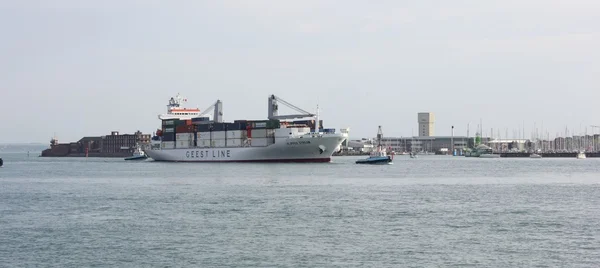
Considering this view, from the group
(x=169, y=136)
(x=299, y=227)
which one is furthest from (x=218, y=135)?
(x=299, y=227)

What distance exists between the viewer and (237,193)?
54250 millimetres

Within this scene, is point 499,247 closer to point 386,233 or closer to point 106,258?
point 386,233

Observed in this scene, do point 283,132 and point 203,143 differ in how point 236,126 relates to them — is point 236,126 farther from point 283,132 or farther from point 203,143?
point 283,132

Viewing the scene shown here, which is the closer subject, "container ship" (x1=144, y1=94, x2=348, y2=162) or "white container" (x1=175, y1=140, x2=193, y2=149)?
"container ship" (x1=144, y1=94, x2=348, y2=162)

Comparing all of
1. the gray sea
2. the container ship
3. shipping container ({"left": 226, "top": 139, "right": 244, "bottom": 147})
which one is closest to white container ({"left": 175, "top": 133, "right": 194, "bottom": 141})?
the container ship

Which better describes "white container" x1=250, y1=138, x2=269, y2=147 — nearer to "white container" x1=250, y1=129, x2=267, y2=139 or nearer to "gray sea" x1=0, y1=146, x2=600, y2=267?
"white container" x1=250, y1=129, x2=267, y2=139

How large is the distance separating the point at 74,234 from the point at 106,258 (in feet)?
20.1

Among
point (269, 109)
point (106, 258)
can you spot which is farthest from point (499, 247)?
point (269, 109)

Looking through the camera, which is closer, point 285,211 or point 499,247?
point 499,247

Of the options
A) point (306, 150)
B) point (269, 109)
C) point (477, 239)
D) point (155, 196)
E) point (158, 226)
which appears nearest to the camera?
point (477, 239)

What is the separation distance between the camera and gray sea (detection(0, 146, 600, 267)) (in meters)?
27.4

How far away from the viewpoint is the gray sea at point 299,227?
27359 millimetres

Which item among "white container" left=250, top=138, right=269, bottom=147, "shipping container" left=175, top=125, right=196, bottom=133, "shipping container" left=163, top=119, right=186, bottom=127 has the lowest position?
"white container" left=250, top=138, right=269, bottom=147

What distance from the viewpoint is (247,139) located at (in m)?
114
